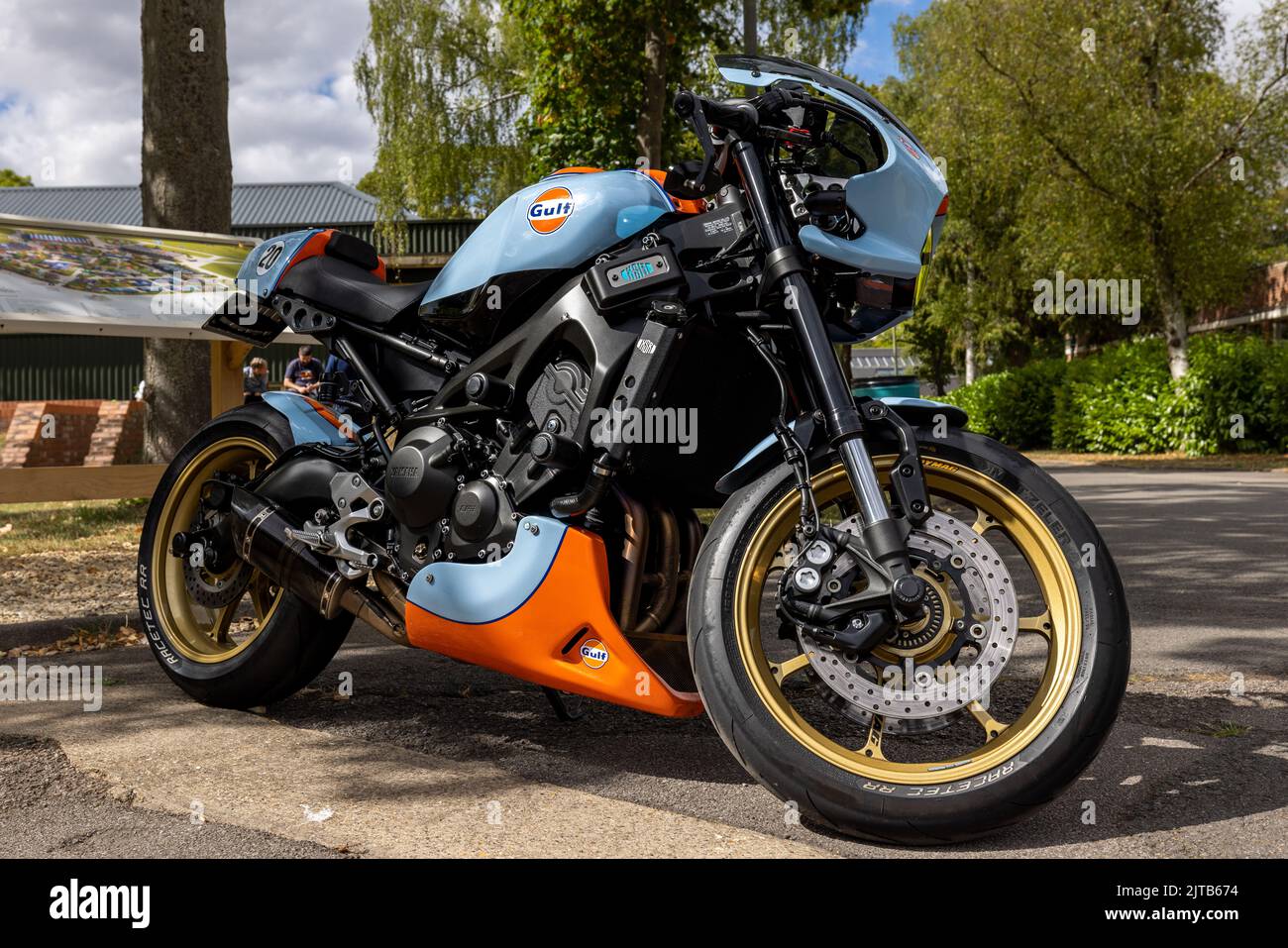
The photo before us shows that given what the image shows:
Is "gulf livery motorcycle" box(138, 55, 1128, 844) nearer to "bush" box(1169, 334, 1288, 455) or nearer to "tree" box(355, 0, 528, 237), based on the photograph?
"bush" box(1169, 334, 1288, 455)

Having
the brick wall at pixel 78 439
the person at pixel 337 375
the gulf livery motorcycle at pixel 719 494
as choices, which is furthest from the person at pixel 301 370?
the gulf livery motorcycle at pixel 719 494

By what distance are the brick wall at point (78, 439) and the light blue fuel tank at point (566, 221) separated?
37.7ft

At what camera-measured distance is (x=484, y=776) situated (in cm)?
321

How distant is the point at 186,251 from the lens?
6.68 m

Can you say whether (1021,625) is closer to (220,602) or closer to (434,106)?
(220,602)

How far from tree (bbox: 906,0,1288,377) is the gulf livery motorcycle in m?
22.6

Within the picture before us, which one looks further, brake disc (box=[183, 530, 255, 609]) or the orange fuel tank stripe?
brake disc (box=[183, 530, 255, 609])

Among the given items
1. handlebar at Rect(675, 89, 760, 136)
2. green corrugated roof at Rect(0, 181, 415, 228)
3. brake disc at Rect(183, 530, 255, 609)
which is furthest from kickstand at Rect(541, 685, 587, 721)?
green corrugated roof at Rect(0, 181, 415, 228)

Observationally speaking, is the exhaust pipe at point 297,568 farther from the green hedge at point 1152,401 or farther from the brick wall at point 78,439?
the green hedge at point 1152,401

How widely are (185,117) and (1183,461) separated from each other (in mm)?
17116

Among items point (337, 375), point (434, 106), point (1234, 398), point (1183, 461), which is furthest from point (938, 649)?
point (434, 106)

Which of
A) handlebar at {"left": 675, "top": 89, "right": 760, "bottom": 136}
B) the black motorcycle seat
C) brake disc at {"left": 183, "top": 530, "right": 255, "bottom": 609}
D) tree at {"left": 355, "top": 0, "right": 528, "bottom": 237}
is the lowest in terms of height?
brake disc at {"left": 183, "top": 530, "right": 255, "bottom": 609}

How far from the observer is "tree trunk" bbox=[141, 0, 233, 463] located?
30.3 ft
